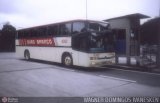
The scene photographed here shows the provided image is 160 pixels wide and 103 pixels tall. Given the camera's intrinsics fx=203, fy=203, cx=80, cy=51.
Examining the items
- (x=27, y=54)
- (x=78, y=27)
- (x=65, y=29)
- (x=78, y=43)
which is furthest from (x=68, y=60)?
(x=27, y=54)

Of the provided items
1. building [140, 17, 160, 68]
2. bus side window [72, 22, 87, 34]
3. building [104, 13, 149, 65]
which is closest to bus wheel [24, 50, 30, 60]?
bus side window [72, 22, 87, 34]

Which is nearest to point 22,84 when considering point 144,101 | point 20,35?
point 144,101

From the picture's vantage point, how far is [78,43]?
10.5m

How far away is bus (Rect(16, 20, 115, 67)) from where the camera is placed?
400 inches

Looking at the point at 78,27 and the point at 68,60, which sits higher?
the point at 78,27

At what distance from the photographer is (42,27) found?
A: 1369 cm

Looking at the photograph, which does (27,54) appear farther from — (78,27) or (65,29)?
(78,27)

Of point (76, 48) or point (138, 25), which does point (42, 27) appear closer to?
point (76, 48)

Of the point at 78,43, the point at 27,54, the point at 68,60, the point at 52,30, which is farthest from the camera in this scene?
the point at 27,54

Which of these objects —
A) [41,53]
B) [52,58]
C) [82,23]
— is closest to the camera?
[82,23]

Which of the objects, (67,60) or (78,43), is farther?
(67,60)

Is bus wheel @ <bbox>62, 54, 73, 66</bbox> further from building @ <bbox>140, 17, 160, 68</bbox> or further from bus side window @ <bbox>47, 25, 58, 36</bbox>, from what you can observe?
building @ <bbox>140, 17, 160, 68</bbox>

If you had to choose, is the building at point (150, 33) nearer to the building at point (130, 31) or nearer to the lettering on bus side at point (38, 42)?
the building at point (130, 31)

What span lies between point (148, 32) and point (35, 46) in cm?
839
